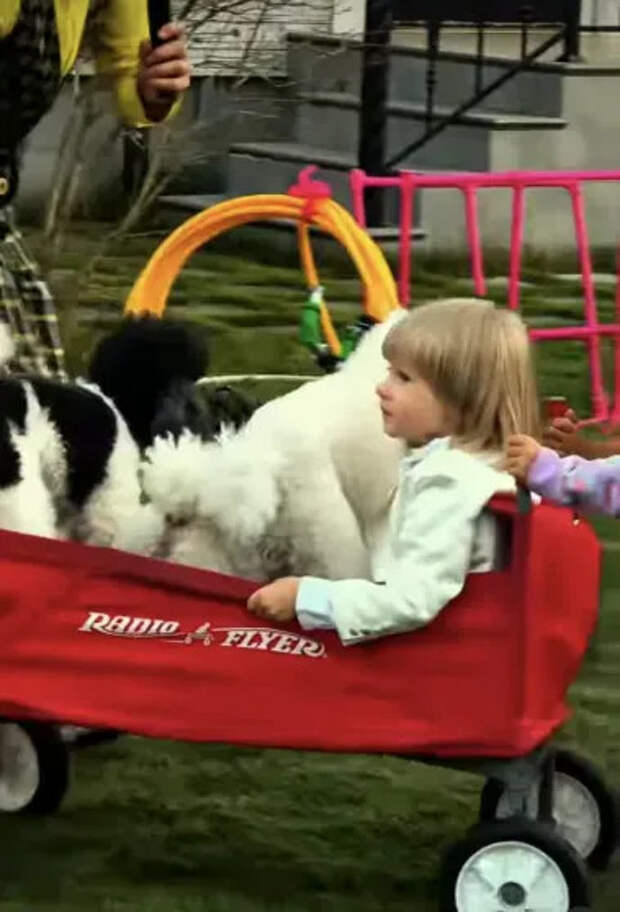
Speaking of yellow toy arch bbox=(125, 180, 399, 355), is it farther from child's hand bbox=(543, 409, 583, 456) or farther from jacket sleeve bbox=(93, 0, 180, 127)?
child's hand bbox=(543, 409, 583, 456)

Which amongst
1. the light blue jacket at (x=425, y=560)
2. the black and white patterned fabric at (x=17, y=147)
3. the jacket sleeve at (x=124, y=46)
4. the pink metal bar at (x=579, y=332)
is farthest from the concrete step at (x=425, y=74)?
the light blue jacket at (x=425, y=560)

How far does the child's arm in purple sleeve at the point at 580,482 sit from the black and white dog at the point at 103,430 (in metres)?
0.63

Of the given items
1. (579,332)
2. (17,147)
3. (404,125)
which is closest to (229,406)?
(17,147)

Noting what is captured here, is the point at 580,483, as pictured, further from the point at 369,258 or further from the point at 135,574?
the point at 369,258

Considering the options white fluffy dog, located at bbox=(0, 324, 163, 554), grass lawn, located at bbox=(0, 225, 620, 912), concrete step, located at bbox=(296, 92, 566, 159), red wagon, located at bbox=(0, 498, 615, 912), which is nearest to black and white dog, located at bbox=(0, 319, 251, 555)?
white fluffy dog, located at bbox=(0, 324, 163, 554)

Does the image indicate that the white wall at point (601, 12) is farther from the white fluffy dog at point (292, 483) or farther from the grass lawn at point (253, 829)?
the white fluffy dog at point (292, 483)

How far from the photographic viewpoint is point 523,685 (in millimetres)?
3070

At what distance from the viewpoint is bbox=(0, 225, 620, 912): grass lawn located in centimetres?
350

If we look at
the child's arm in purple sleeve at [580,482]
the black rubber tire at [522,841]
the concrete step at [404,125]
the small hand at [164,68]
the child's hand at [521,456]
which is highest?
the small hand at [164,68]

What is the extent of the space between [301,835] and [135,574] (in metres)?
0.84

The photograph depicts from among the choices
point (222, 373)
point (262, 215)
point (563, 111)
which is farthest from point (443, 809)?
point (563, 111)

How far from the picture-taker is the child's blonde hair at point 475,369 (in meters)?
3.22

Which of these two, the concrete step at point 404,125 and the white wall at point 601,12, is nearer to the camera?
the concrete step at point 404,125

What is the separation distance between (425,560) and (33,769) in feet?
3.55
